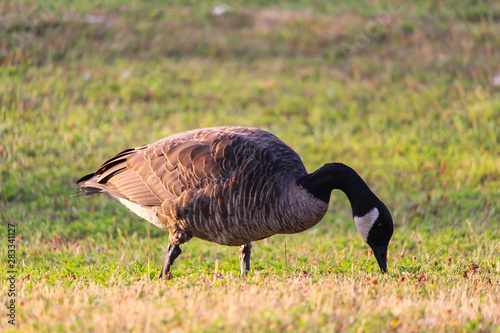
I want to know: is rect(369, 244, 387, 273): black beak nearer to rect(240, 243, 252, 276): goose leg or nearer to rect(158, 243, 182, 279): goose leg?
rect(240, 243, 252, 276): goose leg

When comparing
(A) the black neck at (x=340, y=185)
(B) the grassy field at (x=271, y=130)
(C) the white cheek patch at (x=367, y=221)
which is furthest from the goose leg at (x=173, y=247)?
(C) the white cheek patch at (x=367, y=221)

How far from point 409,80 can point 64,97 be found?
7678mm

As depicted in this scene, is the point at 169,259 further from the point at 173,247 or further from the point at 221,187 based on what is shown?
the point at 221,187

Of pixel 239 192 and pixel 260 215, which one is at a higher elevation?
pixel 239 192

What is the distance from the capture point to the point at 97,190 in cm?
636

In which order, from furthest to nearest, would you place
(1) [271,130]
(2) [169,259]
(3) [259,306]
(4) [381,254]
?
(1) [271,130]
(2) [169,259]
(4) [381,254]
(3) [259,306]

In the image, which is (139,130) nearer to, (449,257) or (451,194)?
(451,194)

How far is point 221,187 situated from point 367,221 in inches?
58.4

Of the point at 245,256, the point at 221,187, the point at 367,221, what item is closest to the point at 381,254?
the point at 367,221

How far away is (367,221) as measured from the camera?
547 cm

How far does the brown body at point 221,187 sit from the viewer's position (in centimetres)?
537

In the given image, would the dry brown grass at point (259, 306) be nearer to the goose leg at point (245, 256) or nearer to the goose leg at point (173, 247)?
the goose leg at point (173, 247)

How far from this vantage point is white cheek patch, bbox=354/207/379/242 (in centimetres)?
541

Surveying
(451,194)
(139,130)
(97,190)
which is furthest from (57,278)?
(451,194)
